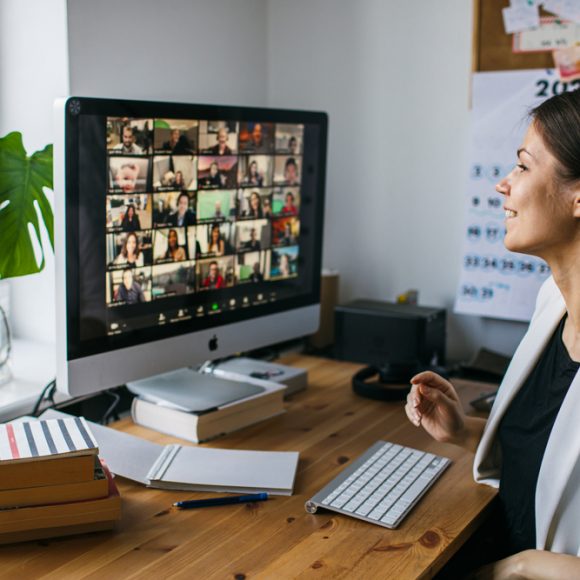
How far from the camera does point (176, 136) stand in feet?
4.82

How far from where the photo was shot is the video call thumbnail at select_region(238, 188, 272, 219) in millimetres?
1646

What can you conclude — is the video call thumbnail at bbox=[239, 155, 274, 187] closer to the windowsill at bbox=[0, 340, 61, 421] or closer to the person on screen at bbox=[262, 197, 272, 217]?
the person on screen at bbox=[262, 197, 272, 217]

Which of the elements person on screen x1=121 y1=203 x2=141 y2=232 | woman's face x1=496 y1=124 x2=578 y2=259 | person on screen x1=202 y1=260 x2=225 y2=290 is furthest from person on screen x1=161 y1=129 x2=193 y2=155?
woman's face x1=496 y1=124 x2=578 y2=259

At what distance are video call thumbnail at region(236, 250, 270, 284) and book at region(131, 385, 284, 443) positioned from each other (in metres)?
0.24

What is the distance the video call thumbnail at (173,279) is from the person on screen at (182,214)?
8cm

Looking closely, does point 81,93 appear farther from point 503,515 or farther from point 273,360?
point 503,515

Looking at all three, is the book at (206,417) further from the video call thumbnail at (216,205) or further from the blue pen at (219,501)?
the video call thumbnail at (216,205)

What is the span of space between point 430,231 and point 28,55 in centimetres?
113

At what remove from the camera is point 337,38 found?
7.39ft

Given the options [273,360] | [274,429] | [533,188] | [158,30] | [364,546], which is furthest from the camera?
[273,360]

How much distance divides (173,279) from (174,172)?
0.67 ft

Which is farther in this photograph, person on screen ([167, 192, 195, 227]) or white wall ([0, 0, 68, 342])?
white wall ([0, 0, 68, 342])

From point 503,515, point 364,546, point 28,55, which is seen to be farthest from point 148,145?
point 503,515

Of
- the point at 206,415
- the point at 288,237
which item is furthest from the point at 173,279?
the point at 288,237
